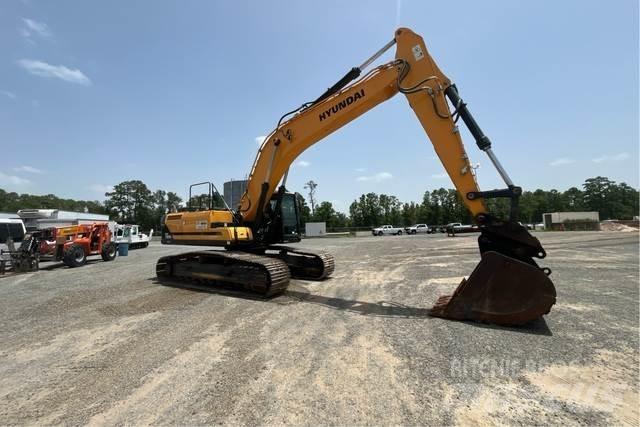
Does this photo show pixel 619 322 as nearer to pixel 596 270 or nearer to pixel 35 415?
pixel 596 270

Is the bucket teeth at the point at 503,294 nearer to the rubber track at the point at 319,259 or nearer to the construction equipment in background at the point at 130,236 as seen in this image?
the rubber track at the point at 319,259

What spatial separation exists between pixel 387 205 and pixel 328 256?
75635mm

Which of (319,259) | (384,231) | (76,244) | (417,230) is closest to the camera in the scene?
(319,259)

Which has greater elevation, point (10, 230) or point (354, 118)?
point (354, 118)

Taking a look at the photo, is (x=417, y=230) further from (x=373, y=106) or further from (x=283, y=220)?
(x=373, y=106)

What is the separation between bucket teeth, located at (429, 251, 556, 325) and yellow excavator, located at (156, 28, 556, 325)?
1 centimetres

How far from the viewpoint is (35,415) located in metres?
3.16

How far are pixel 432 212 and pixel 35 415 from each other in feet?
265

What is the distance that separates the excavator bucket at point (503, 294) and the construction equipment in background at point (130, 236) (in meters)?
26.7

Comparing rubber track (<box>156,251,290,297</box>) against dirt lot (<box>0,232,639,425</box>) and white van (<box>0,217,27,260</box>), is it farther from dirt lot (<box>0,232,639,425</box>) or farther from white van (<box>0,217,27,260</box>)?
white van (<box>0,217,27,260</box>)

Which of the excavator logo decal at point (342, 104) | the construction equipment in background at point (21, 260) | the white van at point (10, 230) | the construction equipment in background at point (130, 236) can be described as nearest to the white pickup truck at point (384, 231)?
the construction equipment in background at point (130, 236)

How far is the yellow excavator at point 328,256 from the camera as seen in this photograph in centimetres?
569

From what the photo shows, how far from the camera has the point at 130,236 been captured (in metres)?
28.9

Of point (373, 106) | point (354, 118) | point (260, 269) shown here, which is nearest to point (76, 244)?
point (260, 269)
